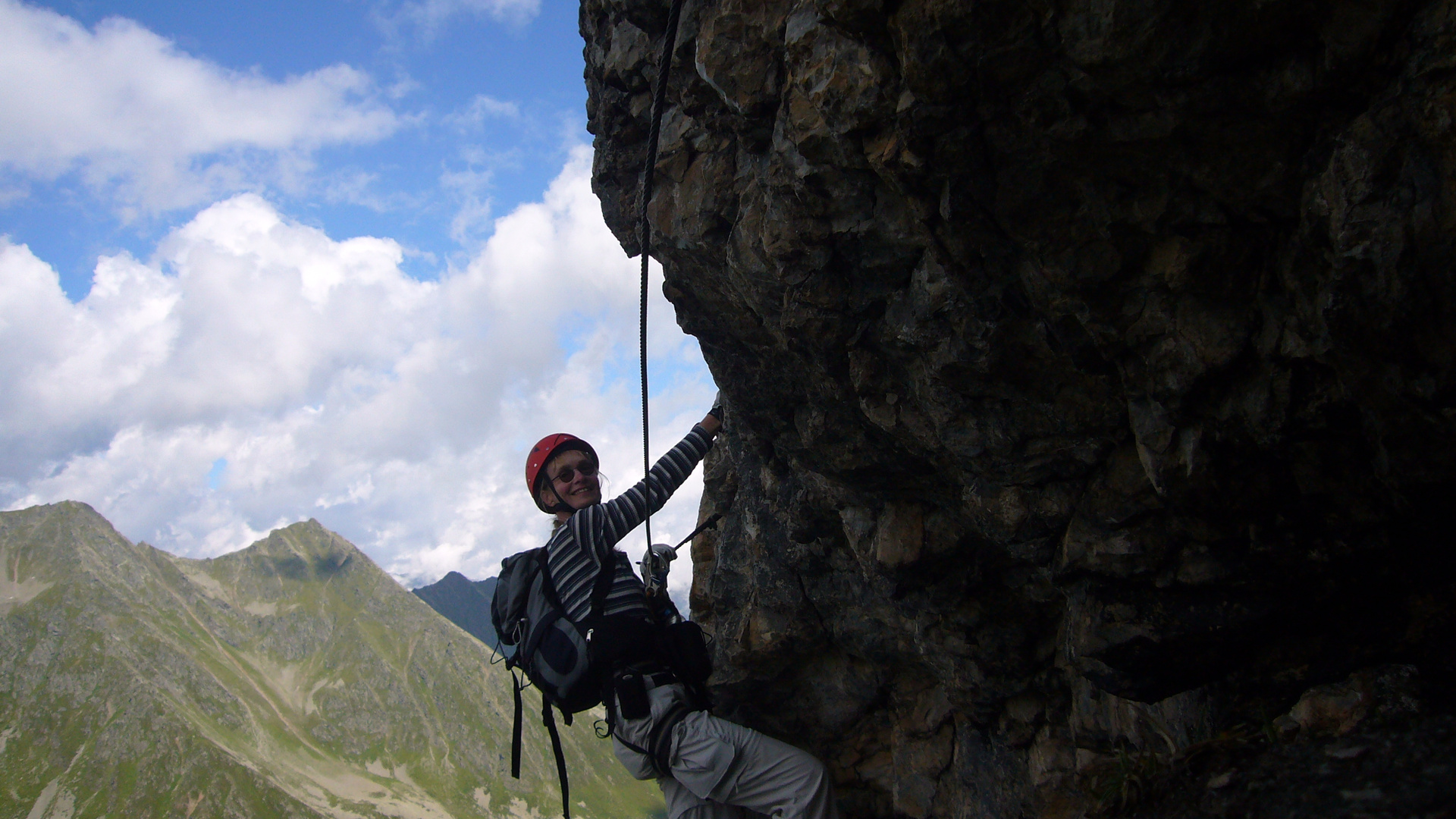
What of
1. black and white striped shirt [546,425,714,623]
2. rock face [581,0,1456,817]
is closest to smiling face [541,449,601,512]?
black and white striped shirt [546,425,714,623]

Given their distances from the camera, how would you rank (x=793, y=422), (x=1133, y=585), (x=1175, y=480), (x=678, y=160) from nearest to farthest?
(x=1175, y=480) < (x=1133, y=585) < (x=678, y=160) < (x=793, y=422)

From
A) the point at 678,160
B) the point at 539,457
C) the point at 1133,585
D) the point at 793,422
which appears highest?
the point at 678,160

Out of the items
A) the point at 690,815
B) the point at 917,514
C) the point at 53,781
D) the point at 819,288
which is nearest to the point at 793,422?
the point at 917,514

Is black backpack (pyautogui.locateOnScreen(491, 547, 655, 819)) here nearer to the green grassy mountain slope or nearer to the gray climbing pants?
the gray climbing pants

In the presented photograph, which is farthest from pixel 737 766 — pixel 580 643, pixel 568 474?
pixel 568 474

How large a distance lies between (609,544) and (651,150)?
4147 millimetres

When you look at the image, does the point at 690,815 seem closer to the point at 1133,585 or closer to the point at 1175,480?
the point at 1133,585

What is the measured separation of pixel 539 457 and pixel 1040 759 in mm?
6389

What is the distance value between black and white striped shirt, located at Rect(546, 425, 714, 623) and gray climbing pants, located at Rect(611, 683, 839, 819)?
1.09 m

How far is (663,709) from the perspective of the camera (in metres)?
7.59

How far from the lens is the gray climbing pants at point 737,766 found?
738cm

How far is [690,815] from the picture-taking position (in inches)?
313

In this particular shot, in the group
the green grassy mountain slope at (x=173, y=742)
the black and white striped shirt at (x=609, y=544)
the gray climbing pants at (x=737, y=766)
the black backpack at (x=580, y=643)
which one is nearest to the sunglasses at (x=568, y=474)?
the black and white striped shirt at (x=609, y=544)

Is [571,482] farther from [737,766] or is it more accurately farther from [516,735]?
[737,766]
